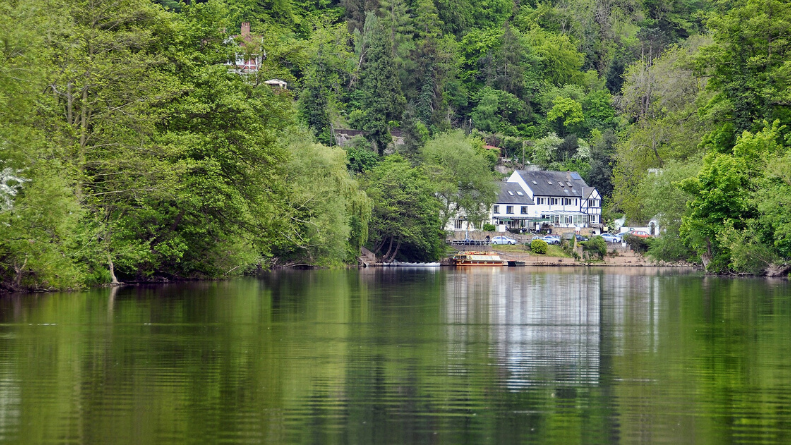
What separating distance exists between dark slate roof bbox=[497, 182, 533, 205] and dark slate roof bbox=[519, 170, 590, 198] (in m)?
1.41

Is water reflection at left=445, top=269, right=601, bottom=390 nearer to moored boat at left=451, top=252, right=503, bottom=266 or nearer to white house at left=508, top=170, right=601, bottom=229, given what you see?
moored boat at left=451, top=252, right=503, bottom=266

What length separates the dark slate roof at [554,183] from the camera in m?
148

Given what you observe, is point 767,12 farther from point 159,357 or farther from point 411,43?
point 411,43

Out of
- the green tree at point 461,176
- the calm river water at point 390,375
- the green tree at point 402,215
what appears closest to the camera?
→ the calm river water at point 390,375

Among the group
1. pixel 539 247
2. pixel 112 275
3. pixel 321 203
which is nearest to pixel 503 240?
pixel 539 247

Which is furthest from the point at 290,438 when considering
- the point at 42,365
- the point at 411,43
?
the point at 411,43

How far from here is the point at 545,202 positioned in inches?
5846

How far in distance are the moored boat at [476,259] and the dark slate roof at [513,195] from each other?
1363 inches

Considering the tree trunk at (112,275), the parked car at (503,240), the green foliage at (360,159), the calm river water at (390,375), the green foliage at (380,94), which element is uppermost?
the green foliage at (380,94)

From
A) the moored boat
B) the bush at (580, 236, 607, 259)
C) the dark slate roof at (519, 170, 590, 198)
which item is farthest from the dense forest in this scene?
the dark slate roof at (519, 170, 590, 198)

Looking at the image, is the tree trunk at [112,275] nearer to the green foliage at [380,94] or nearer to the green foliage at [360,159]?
the green foliage at [360,159]

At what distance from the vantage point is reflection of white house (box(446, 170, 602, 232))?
480 feet

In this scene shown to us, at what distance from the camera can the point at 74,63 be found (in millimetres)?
43438

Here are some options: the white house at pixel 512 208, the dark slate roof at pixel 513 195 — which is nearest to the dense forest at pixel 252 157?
the dark slate roof at pixel 513 195
